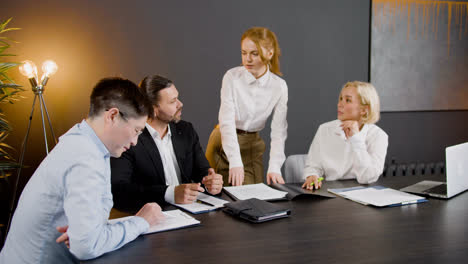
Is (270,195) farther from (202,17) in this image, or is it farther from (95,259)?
(202,17)

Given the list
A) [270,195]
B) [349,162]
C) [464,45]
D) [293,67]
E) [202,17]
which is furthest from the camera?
[464,45]

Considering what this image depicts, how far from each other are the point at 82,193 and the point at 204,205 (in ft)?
2.15

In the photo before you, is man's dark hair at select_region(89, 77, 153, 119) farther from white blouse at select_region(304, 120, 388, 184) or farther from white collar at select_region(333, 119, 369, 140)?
white collar at select_region(333, 119, 369, 140)

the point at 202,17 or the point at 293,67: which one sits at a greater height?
the point at 202,17

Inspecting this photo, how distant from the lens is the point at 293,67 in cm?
398

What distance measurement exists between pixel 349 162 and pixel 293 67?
1.76 meters

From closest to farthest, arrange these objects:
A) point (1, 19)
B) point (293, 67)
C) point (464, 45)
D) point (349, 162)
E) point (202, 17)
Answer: point (349, 162) → point (1, 19) → point (202, 17) → point (293, 67) → point (464, 45)

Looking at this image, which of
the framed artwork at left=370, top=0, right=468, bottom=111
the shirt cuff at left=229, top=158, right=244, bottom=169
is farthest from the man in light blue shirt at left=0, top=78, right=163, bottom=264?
the framed artwork at left=370, top=0, right=468, bottom=111

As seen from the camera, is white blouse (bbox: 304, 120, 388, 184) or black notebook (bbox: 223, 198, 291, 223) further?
white blouse (bbox: 304, 120, 388, 184)

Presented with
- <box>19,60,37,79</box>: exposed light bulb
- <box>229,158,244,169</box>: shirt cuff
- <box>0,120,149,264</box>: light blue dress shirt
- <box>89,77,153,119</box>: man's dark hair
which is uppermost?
<box>19,60,37,79</box>: exposed light bulb

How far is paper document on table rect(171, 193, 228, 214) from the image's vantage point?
5.35 feet

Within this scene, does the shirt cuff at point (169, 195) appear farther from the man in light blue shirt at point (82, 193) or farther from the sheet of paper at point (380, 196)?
the sheet of paper at point (380, 196)

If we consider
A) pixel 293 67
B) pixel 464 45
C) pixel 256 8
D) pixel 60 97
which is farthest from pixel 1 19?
pixel 464 45

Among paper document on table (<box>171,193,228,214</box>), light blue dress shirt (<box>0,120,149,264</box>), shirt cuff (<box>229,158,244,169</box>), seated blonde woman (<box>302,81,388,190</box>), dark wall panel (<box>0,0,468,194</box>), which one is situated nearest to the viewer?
light blue dress shirt (<box>0,120,149,264</box>)
